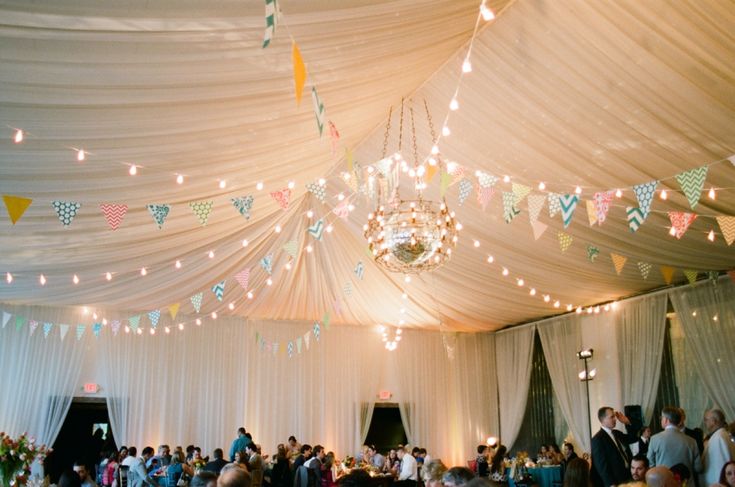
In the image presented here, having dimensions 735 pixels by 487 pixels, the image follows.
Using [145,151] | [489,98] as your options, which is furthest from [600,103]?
[145,151]

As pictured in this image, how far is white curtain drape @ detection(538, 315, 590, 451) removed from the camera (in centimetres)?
1185

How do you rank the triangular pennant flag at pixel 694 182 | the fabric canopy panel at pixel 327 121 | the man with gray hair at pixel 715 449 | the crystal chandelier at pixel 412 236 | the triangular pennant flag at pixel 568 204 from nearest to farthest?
the fabric canopy panel at pixel 327 121 → the man with gray hair at pixel 715 449 → the triangular pennant flag at pixel 694 182 → the triangular pennant flag at pixel 568 204 → the crystal chandelier at pixel 412 236

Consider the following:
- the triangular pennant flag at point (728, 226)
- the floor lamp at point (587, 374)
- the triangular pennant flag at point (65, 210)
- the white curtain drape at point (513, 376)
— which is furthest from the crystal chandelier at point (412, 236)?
the white curtain drape at point (513, 376)

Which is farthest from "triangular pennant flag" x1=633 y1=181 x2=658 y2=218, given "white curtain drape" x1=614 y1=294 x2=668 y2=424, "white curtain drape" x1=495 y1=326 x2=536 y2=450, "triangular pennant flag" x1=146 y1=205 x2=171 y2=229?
"white curtain drape" x1=495 y1=326 x2=536 y2=450

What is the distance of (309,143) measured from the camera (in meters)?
6.62

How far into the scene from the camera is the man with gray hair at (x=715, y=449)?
4.67 meters

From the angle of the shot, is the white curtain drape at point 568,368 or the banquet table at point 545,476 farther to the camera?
the white curtain drape at point 568,368

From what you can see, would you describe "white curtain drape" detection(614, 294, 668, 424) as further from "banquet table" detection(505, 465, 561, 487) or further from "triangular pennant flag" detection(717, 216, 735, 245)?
"triangular pennant flag" detection(717, 216, 735, 245)

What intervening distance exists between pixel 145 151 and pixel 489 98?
10.4 feet

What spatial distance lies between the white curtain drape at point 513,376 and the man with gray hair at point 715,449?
853 centimetres

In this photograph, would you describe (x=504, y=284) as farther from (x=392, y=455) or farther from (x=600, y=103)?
(x=600, y=103)

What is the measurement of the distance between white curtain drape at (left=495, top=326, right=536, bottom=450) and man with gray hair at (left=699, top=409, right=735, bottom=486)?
28.0 ft

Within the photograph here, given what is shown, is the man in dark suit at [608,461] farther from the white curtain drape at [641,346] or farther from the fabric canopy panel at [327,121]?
the white curtain drape at [641,346]

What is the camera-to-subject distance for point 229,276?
33.3 ft
